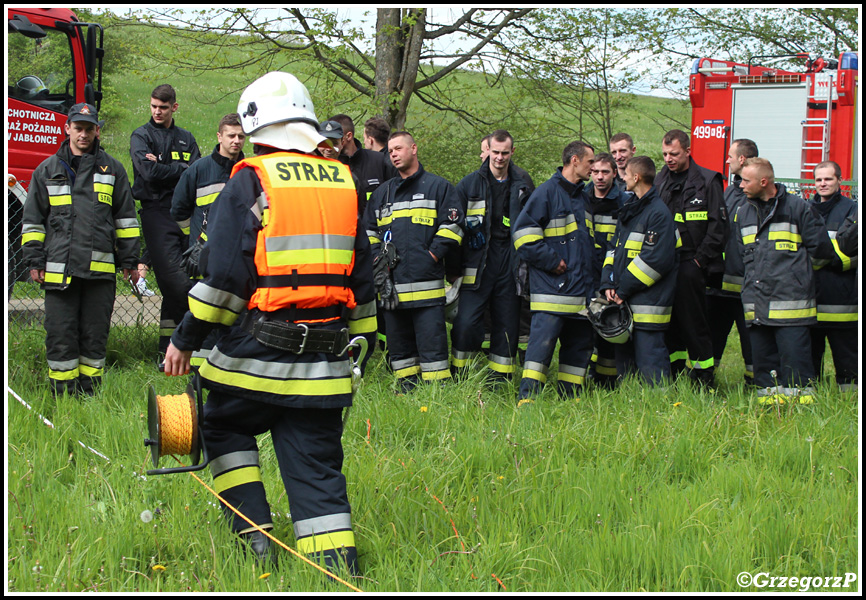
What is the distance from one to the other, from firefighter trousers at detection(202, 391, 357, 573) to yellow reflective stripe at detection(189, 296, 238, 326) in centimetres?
34

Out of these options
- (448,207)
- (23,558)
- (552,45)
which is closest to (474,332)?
(448,207)

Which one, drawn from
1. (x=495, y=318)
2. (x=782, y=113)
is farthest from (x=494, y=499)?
(x=782, y=113)

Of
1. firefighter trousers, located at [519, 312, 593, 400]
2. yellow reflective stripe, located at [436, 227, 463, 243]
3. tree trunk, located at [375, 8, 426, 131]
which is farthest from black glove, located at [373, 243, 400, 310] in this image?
tree trunk, located at [375, 8, 426, 131]

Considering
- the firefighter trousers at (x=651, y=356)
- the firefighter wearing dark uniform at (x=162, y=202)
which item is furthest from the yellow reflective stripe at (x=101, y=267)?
the firefighter trousers at (x=651, y=356)

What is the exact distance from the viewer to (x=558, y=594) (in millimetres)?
Result: 2928

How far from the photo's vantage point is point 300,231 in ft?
9.87

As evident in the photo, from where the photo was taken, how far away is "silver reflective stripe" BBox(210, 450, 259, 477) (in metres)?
3.24

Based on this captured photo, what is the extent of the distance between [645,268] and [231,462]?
3.38 m

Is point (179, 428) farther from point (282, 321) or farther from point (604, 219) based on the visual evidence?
point (604, 219)

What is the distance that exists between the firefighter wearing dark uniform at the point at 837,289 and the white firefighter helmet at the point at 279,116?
13.8 ft

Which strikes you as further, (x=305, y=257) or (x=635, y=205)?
(x=635, y=205)

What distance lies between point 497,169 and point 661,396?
2.16 metres

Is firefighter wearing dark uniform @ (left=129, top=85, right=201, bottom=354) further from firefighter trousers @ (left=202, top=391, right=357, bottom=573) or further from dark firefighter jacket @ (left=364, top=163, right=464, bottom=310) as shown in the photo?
firefighter trousers @ (left=202, top=391, right=357, bottom=573)

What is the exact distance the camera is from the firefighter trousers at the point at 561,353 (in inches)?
225
